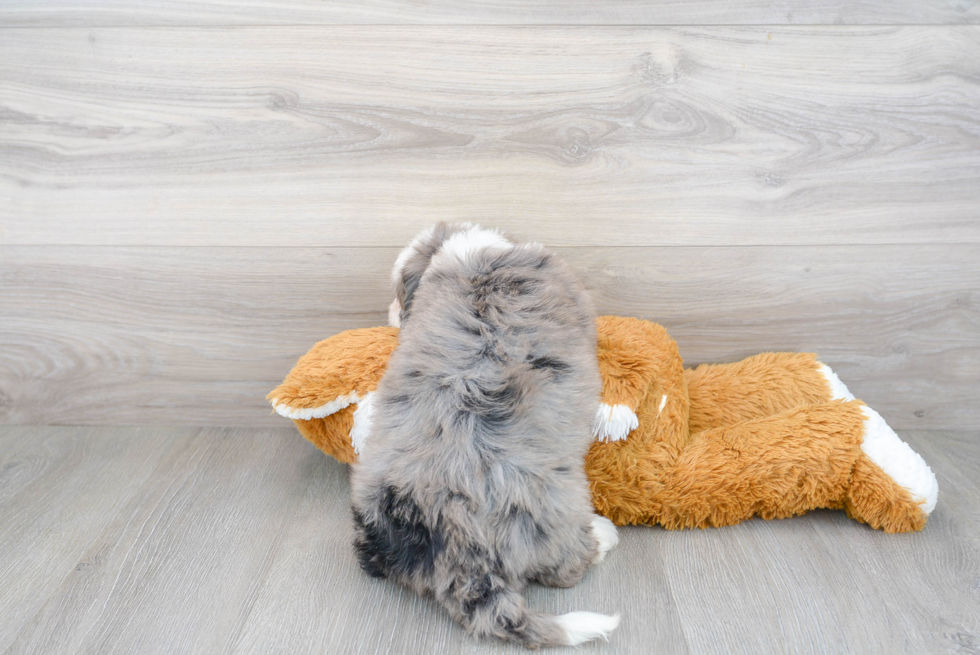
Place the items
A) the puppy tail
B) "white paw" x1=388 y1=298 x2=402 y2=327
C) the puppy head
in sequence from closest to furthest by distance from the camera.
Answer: the puppy tail → the puppy head → "white paw" x1=388 y1=298 x2=402 y2=327

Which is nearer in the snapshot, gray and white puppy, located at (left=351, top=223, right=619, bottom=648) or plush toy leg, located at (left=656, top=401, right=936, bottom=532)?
gray and white puppy, located at (left=351, top=223, right=619, bottom=648)

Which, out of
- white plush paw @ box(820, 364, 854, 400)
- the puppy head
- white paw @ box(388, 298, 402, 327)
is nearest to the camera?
the puppy head

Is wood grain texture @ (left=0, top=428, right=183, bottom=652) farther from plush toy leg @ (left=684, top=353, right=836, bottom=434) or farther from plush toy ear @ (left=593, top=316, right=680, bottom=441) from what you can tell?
plush toy leg @ (left=684, top=353, right=836, bottom=434)

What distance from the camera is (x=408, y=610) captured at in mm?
924

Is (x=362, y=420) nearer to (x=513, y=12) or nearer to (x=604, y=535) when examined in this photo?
(x=604, y=535)

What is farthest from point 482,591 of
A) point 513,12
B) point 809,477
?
point 513,12

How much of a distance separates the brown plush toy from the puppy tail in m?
0.25

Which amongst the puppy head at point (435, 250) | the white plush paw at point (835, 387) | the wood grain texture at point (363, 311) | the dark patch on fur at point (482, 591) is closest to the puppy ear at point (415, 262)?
the puppy head at point (435, 250)

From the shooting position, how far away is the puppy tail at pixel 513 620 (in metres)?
0.84

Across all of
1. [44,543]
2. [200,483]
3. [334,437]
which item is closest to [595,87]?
[334,437]

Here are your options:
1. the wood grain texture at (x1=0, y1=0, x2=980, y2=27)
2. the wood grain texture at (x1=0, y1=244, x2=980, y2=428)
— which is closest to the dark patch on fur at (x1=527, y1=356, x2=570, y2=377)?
the wood grain texture at (x1=0, y1=244, x2=980, y2=428)

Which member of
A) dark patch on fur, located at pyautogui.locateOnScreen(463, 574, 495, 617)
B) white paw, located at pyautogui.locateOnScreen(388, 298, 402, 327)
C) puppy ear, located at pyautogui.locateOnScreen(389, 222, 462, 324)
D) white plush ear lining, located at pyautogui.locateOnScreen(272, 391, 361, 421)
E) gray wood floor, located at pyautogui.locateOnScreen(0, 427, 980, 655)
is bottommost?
gray wood floor, located at pyautogui.locateOnScreen(0, 427, 980, 655)

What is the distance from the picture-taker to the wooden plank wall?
3.82 feet

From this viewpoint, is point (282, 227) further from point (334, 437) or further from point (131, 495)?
point (131, 495)
